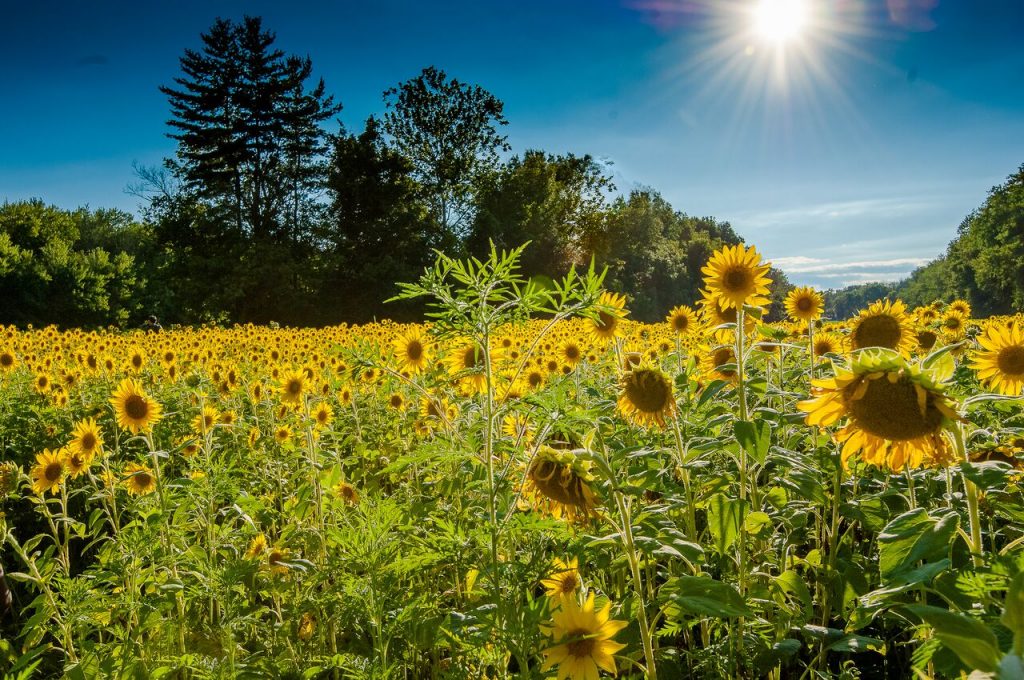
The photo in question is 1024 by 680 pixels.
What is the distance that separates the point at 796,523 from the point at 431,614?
4.04ft

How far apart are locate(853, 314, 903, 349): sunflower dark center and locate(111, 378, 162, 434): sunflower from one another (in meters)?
3.74

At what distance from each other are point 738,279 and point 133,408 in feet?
10.4

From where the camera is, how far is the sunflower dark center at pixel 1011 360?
204 centimetres

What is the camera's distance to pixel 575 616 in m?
1.42

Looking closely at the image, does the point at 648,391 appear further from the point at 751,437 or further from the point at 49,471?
the point at 49,471

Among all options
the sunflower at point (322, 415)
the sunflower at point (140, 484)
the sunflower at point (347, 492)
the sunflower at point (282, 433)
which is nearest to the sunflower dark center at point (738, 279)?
the sunflower at point (347, 492)

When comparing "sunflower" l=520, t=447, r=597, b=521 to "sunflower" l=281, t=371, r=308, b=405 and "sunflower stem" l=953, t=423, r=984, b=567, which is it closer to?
"sunflower stem" l=953, t=423, r=984, b=567

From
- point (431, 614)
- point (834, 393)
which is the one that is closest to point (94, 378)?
point (431, 614)

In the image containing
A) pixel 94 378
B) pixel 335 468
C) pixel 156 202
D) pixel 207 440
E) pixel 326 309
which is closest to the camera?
pixel 335 468

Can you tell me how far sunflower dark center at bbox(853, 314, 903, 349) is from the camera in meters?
3.09

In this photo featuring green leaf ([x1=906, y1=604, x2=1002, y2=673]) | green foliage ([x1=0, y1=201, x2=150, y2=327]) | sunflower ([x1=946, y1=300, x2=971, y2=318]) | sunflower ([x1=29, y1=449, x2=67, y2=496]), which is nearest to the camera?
green leaf ([x1=906, y1=604, x2=1002, y2=673])

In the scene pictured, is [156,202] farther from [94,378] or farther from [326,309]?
[94,378]

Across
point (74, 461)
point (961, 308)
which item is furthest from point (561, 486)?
point (961, 308)

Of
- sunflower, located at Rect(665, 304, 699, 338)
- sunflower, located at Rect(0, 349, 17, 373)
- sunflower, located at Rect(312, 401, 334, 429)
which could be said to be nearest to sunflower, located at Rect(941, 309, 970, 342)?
sunflower, located at Rect(665, 304, 699, 338)
